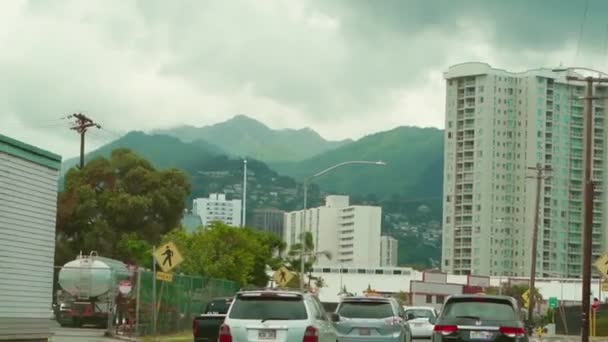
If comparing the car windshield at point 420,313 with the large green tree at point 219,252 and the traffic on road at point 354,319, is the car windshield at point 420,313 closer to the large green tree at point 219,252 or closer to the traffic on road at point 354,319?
the traffic on road at point 354,319

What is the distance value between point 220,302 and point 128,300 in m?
10.2

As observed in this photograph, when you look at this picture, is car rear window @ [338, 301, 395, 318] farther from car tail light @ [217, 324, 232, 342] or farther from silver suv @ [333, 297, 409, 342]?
car tail light @ [217, 324, 232, 342]

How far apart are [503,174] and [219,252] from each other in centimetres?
9171

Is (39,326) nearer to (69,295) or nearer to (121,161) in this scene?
(69,295)

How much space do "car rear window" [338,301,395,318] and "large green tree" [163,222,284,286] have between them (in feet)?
129

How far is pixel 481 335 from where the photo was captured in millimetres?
23438

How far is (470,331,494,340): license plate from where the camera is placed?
23.4 meters

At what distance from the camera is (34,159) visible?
92.2 feet

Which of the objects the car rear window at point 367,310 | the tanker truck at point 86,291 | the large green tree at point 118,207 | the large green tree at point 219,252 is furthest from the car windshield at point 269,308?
A: the large green tree at point 118,207

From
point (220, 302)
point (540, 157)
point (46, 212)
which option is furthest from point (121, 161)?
point (540, 157)

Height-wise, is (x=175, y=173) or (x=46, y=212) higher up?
(x=175, y=173)

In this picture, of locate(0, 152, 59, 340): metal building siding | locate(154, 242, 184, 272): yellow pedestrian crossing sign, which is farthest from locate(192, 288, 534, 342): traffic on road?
locate(154, 242, 184, 272): yellow pedestrian crossing sign

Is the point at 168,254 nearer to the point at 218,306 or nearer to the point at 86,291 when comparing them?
the point at 218,306

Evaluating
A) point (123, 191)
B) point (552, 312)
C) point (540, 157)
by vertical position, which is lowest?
point (552, 312)
